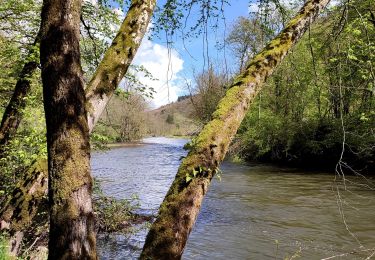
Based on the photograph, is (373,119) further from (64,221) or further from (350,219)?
(64,221)

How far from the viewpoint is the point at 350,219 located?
12.0 meters

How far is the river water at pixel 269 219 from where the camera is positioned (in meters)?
9.51

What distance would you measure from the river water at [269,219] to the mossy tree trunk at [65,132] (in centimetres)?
332

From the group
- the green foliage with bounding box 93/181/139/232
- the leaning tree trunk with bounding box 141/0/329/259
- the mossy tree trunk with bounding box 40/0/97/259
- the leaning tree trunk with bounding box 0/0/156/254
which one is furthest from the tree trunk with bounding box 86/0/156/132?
the green foliage with bounding box 93/181/139/232

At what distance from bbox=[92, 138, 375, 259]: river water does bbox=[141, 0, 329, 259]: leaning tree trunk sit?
103 inches

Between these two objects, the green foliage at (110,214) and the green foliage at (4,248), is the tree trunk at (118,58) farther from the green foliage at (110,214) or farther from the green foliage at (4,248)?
the green foliage at (110,214)

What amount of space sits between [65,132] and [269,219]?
11.1m

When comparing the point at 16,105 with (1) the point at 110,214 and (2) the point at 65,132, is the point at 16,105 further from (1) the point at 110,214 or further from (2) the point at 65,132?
(2) the point at 65,132

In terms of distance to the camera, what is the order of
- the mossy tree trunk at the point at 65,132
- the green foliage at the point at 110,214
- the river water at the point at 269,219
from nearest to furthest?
the mossy tree trunk at the point at 65,132
the river water at the point at 269,219
the green foliage at the point at 110,214

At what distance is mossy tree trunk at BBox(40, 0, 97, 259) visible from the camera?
2.13 metres

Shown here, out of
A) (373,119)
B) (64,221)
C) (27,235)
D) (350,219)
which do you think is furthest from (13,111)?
(373,119)

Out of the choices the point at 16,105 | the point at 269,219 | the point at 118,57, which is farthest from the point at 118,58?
the point at 269,219

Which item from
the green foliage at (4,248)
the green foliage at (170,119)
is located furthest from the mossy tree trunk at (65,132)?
the green foliage at (170,119)

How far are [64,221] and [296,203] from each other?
1347cm
